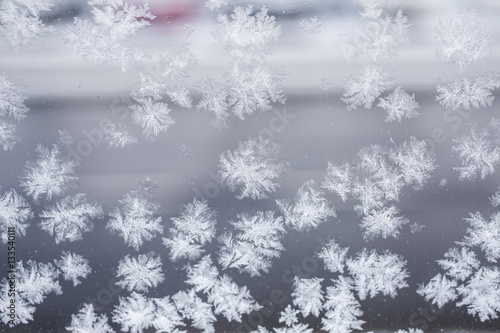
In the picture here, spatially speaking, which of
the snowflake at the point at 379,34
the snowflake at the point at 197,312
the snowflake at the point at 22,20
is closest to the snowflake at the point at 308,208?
the snowflake at the point at 197,312

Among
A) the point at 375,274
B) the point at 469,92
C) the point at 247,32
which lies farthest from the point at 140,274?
the point at 469,92

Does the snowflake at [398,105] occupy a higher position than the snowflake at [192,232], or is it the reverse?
the snowflake at [398,105]

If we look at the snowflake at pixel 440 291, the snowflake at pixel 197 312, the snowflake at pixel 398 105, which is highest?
the snowflake at pixel 398 105

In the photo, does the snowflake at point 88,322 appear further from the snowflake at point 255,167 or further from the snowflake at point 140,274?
the snowflake at point 255,167

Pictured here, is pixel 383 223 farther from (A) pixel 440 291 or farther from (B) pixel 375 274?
(A) pixel 440 291

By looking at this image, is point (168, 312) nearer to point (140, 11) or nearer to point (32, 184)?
point (32, 184)
